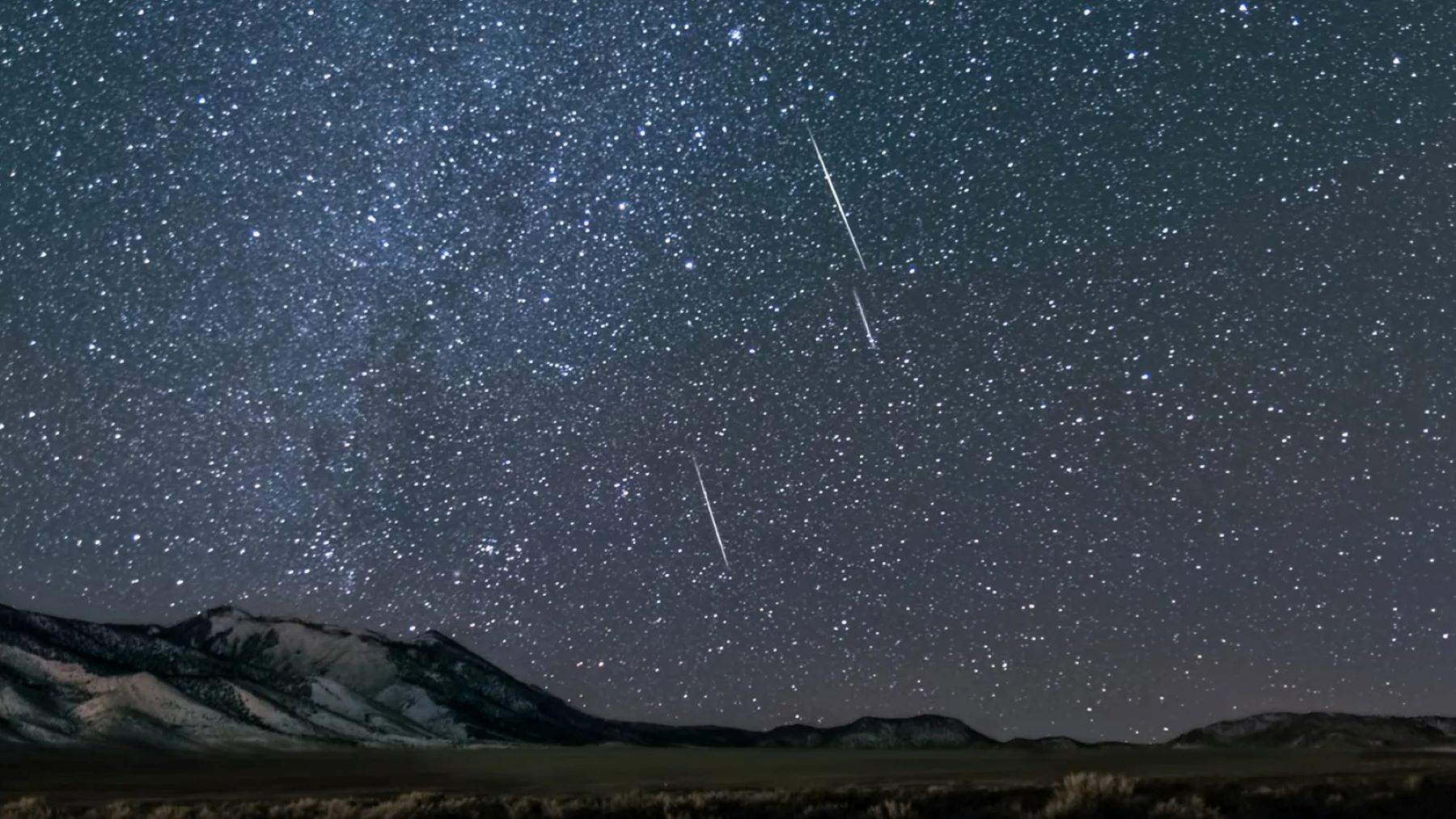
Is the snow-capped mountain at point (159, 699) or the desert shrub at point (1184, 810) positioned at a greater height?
the snow-capped mountain at point (159, 699)

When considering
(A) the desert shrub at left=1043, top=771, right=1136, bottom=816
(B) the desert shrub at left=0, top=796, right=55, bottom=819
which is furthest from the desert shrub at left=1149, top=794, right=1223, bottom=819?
(B) the desert shrub at left=0, top=796, right=55, bottom=819

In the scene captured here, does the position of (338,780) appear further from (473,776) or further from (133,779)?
(133,779)

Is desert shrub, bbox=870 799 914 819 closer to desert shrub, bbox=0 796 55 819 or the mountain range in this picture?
desert shrub, bbox=0 796 55 819

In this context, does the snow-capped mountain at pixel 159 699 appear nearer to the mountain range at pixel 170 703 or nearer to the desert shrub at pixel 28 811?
the mountain range at pixel 170 703

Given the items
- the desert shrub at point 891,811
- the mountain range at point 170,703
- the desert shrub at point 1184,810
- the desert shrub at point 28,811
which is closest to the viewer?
the desert shrub at point 1184,810

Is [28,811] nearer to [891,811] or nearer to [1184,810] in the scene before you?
[891,811]

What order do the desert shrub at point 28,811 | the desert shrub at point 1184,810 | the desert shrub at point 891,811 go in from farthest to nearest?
the desert shrub at point 28,811, the desert shrub at point 891,811, the desert shrub at point 1184,810

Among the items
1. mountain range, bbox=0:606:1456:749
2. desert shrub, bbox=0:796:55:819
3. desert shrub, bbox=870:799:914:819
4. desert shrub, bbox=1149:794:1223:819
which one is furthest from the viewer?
mountain range, bbox=0:606:1456:749

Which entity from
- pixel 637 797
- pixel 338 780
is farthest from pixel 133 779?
pixel 637 797

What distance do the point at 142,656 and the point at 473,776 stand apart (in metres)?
125

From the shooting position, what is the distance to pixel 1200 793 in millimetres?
22031

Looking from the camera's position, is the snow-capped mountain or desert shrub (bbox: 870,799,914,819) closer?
desert shrub (bbox: 870,799,914,819)

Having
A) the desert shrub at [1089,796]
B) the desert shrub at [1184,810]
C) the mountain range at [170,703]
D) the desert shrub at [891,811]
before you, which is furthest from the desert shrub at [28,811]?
the mountain range at [170,703]

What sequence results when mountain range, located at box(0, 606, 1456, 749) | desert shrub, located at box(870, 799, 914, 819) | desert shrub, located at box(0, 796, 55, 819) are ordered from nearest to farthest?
desert shrub, located at box(870, 799, 914, 819) → desert shrub, located at box(0, 796, 55, 819) → mountain range, located at box(0, 606, 1456, 749)
